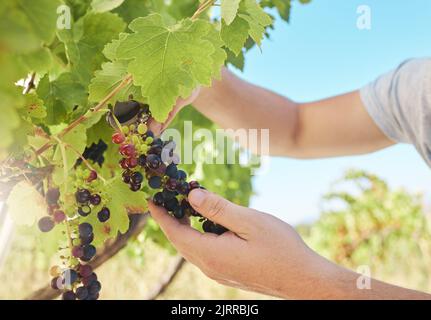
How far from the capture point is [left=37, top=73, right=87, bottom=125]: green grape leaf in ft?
3.13

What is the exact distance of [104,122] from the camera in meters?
1.02

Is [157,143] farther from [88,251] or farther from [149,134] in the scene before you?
[88,251]

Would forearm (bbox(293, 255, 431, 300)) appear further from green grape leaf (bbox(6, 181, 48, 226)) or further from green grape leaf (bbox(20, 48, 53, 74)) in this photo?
green grape leaf (bbox(20, 48, 53, 74))

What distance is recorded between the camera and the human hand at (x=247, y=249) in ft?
3.12

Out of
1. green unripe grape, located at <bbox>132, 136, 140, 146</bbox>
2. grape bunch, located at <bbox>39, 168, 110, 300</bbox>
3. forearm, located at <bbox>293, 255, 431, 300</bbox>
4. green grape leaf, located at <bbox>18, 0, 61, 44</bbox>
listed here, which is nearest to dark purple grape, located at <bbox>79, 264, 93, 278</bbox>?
grape bunch, located at <bbox>39, 168, 110, 300</bbox>

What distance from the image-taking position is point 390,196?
6.02 metres

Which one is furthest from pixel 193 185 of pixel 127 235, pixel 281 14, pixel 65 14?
pixel 281 14

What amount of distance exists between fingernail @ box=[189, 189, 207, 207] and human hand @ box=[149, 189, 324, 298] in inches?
0.8

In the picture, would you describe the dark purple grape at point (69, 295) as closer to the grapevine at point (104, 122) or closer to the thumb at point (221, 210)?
the grapevine at point (104, 122)

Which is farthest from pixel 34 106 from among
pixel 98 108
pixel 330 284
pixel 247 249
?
pixel 330 284

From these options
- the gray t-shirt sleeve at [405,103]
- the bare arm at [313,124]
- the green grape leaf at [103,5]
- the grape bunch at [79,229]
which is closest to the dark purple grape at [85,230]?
the grape bunch at [79,229]

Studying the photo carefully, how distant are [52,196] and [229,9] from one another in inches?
15.0

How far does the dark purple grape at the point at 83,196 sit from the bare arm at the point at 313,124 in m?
1.09
